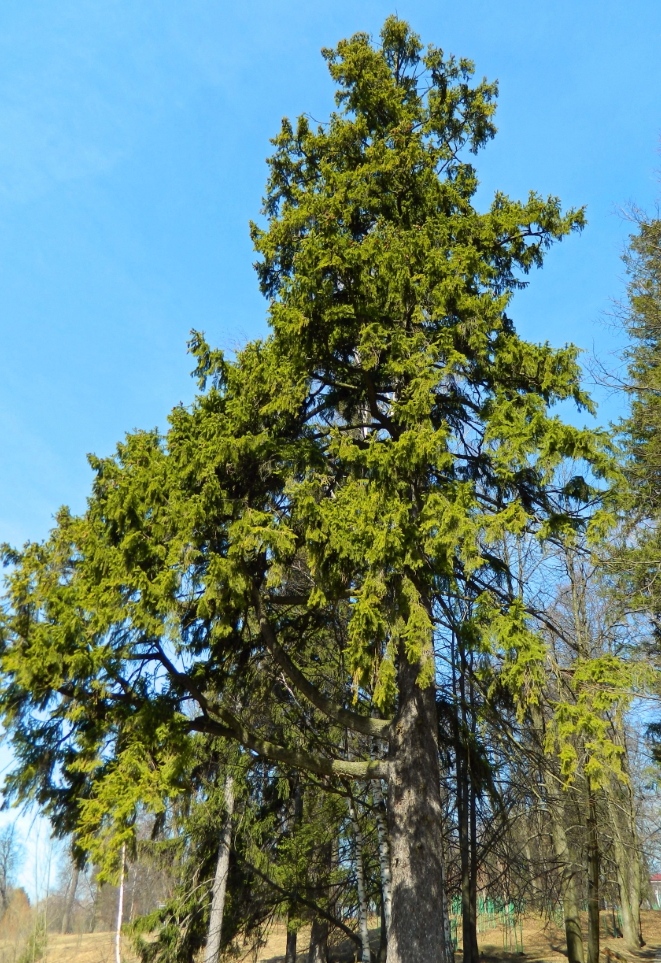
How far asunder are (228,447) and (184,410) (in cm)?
94

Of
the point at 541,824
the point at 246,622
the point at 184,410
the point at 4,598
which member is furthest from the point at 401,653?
the point at 541,824

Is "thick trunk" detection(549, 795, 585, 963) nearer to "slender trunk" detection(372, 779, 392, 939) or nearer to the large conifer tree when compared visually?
"slender trunk" detection(372, 779, 392, 939)

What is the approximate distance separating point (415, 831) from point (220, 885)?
7.61 m

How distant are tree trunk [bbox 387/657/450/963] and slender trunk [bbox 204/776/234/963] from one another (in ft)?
22.1

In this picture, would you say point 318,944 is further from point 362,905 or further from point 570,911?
point 570,911

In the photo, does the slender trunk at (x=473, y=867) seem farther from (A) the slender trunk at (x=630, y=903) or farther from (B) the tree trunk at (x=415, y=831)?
(A) the slender trunk at (x=630, y=903)

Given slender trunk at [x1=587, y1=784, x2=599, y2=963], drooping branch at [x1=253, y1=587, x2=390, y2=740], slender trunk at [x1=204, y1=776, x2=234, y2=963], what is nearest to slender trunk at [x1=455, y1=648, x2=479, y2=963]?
drooping branch at [x1=253, y1=587, x2=390, y2=740]

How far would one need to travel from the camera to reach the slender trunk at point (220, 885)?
12.1 m

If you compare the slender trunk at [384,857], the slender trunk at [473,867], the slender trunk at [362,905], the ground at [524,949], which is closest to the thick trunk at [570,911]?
the ground at [524,949]

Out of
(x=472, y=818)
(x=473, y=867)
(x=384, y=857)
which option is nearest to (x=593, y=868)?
(x=473, y=867)

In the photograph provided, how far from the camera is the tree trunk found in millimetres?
6418

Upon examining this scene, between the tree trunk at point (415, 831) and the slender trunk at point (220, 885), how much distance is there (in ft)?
22.1

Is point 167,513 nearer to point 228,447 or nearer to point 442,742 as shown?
point 228,447

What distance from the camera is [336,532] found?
7.04 meters
